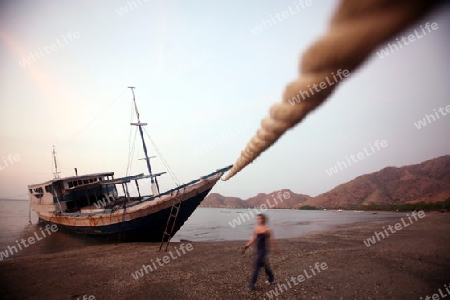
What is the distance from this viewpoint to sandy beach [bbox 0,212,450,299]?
715 cm

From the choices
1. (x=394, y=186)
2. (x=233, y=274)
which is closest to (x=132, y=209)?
(x=233, y=274)

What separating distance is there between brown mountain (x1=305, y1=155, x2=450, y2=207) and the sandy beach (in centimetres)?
7189

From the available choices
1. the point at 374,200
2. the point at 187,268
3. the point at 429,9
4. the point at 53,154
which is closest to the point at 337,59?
the point at 429,9

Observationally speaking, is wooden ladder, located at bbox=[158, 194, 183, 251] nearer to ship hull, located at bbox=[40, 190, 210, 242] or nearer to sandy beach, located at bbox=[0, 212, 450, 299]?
ship hull, located at bbox=[40, 190, 210, 242]

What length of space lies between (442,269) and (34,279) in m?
15.8

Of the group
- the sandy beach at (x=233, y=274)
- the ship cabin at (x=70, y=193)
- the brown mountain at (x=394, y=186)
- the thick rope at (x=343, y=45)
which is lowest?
the brown mountain at (x=394, y=186)

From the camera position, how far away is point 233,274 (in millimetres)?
8609

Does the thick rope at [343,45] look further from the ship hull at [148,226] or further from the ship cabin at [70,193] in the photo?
the ship cabin at [70,193]

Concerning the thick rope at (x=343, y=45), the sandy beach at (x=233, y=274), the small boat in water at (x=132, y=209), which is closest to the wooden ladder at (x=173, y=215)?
the small boat in water at (x=132, y=209)

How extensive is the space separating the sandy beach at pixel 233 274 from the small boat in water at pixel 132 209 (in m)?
2.71

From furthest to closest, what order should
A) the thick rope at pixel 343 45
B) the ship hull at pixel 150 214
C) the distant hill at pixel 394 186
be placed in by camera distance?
the distant hill at pixel 394 186 → the ship hull at pixel 150 214 → the thick rope at pixel 343 45

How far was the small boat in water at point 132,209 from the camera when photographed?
15.4 metres

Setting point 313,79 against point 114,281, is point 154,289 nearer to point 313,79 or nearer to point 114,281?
point 114,281

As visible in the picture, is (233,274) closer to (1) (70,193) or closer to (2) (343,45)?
(2) (343,45)
